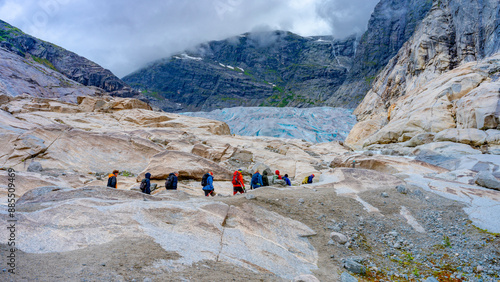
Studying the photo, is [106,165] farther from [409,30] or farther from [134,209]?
[409,30]

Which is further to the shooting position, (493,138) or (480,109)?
(480,109)

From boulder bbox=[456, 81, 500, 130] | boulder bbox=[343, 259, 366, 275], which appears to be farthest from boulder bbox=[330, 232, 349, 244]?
boulder bbox=[456, 81, 500, 130]

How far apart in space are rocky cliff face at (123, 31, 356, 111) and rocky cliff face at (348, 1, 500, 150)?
262ft

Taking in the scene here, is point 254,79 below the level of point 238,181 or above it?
above

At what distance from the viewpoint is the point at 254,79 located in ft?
608

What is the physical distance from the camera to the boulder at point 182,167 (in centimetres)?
1817

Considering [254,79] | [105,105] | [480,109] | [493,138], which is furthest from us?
[254,79]

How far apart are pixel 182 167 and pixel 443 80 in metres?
38.1

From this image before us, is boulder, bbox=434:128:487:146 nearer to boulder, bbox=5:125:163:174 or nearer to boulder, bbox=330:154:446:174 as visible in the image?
boulder, bbox=330:154:446:174

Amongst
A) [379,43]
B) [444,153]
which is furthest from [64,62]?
[379,43]

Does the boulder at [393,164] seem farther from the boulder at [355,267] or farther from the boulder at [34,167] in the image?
the boulder at [34,167]

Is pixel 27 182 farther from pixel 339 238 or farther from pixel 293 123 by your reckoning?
pixel 293 123

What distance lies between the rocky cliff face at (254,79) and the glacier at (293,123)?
53.4m

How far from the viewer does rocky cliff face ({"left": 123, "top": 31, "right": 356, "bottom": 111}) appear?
538 ft
